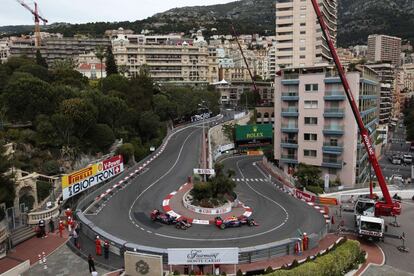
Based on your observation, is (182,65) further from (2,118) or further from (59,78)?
(2,118)

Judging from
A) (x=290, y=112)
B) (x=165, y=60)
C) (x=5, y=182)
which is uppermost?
(x=165, y=60)

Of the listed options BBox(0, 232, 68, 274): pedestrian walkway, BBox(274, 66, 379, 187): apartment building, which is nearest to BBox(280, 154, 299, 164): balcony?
BBox(274, 66, 379, 187): apartment building

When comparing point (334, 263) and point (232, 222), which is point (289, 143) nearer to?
point (232, 222)

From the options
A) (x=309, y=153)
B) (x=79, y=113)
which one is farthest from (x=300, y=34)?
(x=79, y=113)

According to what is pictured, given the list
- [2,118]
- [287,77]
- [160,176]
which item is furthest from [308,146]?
[2,118]

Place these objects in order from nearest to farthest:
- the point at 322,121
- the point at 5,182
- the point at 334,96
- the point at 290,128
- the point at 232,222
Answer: the point at 5,182 < the point at 232,222 < the point at 334,96 < the point at 322,121 < the point at 290,128

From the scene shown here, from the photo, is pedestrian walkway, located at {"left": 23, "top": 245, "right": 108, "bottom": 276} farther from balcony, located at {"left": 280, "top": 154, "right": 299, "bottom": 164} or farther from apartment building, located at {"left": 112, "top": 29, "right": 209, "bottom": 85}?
apartment building, located at {"left": 112, "top": 29, "right": 209, "bottom": 85}
